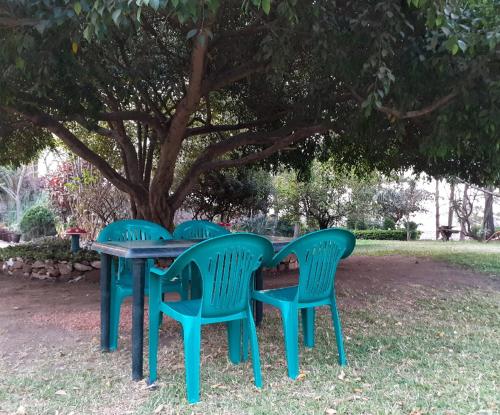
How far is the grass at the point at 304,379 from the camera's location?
8.96 ft

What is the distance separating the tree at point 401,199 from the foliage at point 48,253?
1352 centimetres

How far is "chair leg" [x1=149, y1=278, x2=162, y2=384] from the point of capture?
10.1ft

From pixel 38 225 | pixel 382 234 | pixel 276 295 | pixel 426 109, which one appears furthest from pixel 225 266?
pixel 382 234

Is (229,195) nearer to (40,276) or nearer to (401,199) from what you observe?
(40,276)

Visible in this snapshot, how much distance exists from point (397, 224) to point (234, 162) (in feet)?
45.3

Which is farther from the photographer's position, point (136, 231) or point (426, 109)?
point (136, 231)

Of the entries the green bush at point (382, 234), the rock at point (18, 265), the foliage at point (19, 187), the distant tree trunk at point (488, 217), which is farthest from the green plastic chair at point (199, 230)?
the foliage at point (19, 187)

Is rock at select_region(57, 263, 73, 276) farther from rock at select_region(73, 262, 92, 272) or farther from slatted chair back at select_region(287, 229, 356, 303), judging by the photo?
slatted chair back at select_region(287, 229, 356, 303)

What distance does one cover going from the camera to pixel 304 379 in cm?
317

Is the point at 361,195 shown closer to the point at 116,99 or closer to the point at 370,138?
the point at 370,138

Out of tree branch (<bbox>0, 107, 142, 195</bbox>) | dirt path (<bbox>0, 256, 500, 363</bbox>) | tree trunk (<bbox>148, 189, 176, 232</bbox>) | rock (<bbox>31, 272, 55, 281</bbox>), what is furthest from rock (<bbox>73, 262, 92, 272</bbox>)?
tree branch (<bbox>0, 107, 142, 195</bbox>)

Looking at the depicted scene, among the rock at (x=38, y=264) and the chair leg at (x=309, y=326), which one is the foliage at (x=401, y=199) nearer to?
the rock at (x=38, y=264)

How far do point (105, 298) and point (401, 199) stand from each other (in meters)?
17.1

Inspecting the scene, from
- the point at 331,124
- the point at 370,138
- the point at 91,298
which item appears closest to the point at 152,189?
the point at 91,298
